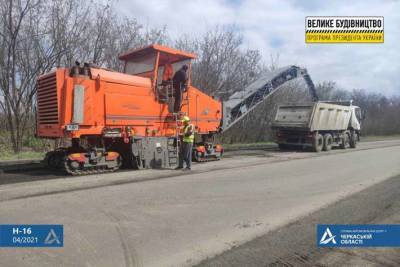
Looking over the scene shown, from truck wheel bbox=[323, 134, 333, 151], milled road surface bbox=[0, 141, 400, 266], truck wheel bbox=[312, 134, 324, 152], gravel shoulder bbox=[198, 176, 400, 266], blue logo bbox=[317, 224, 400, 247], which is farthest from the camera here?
truck wheel bbox=[323, 134, 333, 151]

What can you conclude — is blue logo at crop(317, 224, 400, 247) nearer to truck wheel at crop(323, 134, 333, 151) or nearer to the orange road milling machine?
the orange road milling machine

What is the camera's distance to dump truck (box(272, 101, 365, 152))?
50.8 ft

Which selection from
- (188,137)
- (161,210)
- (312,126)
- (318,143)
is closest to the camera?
(161,210)

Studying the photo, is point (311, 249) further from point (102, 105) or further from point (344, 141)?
point (344, 141)

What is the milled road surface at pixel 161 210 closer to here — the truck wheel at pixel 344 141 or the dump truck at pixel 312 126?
the dump truck at pixel 312 126

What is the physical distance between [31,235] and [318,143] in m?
14.4

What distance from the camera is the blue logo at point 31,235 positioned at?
12.3 feet

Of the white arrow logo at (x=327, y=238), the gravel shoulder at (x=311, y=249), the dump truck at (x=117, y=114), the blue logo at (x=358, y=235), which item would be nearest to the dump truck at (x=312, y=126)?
the dump truck at (x=117, y=114)

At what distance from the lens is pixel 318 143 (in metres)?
15.7

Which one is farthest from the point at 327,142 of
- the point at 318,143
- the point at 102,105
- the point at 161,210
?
the point at 161,210

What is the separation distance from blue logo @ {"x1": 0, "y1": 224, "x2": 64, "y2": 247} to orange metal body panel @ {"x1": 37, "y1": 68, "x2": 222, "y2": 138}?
3620 mm

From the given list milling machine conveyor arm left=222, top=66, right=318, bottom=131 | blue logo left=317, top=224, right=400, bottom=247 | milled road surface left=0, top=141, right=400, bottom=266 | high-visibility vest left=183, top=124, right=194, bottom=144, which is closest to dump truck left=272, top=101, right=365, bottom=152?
milling machine conveyor arm left=222, top=66, right=318, bottom=131

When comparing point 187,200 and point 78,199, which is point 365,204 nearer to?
point 187,200

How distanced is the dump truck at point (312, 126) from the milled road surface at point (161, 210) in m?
7.01
